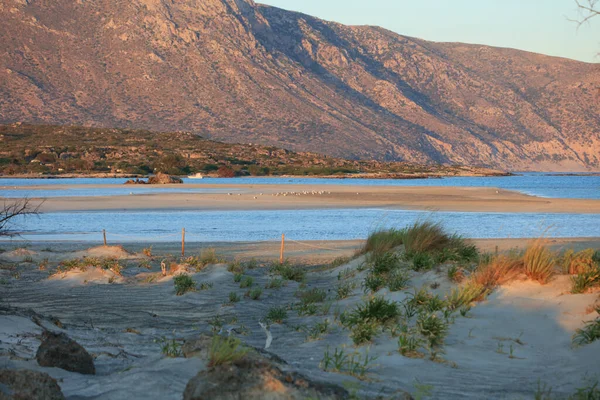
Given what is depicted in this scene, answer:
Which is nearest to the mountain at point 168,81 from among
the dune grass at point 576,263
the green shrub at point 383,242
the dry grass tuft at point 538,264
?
the green shrub at point 383,242

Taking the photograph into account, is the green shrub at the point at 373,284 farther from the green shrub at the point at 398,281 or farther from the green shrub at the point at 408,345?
the green shrub at the point at 408,345

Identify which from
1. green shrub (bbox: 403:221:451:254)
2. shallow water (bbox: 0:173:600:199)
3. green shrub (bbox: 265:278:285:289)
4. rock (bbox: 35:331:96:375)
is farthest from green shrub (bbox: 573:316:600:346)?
shallow water (bbox: 0:173:600:199)

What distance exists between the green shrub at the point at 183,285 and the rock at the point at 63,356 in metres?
5.74

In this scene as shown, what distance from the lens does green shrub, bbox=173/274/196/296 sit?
12.8 m

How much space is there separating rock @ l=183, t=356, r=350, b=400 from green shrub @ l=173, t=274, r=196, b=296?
7.13 meters

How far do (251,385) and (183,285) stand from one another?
7.41 meters

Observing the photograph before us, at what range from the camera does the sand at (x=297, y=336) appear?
6.58 metres

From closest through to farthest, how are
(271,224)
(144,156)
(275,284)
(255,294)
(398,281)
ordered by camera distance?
(398,281) < (255,294) < (275,284) < (271,224) < (144,156)

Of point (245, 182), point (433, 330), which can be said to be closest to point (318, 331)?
point (433, 330)

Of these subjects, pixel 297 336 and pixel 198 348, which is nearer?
pixel 198 348

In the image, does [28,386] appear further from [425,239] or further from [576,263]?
[425,239]

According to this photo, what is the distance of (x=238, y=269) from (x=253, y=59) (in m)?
157

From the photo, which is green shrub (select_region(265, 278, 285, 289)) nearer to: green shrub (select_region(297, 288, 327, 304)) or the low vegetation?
green shrub (select_region(297, 288, 327, 304))

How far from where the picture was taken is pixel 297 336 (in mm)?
9164
